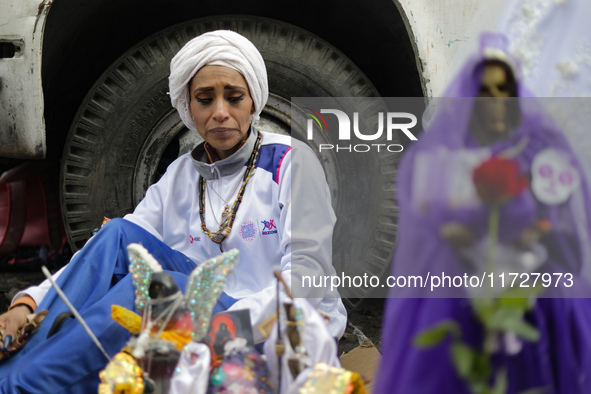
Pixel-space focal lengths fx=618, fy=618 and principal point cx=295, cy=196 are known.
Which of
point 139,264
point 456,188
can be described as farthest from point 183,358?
point 456,188

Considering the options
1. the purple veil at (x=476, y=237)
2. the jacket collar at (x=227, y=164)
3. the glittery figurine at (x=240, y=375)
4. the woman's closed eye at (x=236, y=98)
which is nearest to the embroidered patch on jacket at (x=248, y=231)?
the jacket collar at (x=227, y=164)

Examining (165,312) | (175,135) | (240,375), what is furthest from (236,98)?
(240,375)

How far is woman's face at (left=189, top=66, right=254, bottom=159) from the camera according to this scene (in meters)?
2.12

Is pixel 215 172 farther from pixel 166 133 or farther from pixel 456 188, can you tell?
pixel 456 188

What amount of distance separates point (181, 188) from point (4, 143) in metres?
0.85

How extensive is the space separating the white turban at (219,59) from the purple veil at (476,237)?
1.01 m

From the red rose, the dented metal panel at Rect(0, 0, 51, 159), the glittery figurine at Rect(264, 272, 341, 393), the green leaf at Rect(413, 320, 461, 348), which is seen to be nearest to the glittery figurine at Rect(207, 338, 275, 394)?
the glittery figurine at Rect(264, 272, 341, 393)

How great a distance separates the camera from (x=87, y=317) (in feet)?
5.91

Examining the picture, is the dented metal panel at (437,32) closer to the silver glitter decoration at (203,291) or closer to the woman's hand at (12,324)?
the silver glitter decoration at (203,291)

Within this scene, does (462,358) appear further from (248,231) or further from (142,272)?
(248,231)

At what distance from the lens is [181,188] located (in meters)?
2.32

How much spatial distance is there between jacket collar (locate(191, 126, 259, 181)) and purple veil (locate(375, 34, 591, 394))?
3.16ft

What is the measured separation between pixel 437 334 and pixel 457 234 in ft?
0.63

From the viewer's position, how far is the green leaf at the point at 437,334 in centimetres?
115
